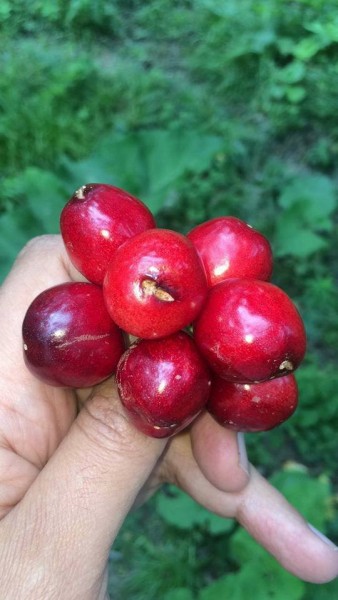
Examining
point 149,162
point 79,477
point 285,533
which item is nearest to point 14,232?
point 149,162

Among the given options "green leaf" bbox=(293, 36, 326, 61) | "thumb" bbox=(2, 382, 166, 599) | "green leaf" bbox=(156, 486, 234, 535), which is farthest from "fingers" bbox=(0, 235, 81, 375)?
"green leaf" bbox=(293, 36, 326, 61)

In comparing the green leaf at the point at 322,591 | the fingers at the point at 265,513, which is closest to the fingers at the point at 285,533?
the fingers at the point at 265,513

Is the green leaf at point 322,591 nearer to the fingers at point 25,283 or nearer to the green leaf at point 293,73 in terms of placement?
the fingers at point 25,283

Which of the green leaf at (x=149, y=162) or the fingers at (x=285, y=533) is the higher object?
the green leaf at (x=149, y=162)

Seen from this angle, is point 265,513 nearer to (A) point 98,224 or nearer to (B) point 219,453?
(B) point 219,453

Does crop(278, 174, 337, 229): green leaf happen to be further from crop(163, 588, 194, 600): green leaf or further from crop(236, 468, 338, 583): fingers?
crop(163, 588, 194, 600): green leaf

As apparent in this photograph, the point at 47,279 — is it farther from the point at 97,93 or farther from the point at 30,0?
the point at 30,0
